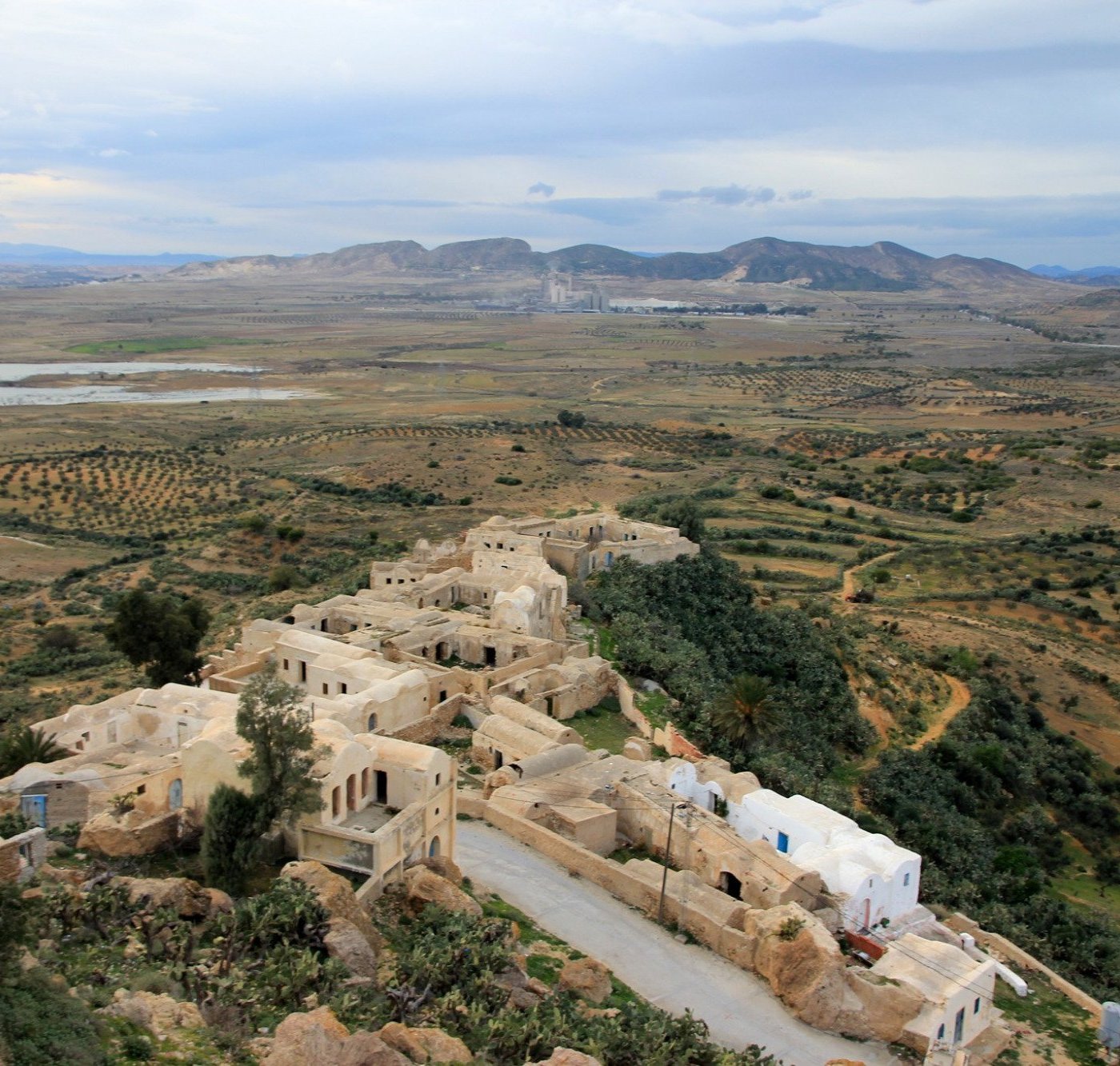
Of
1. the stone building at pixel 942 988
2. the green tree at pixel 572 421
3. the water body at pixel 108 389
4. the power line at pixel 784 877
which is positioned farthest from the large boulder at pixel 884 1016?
the water body at pixel 108 389

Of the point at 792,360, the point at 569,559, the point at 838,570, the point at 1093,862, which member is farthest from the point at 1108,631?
the point at 792,360

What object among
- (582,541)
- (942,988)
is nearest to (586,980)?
(942,988)

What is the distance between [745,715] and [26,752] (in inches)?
692

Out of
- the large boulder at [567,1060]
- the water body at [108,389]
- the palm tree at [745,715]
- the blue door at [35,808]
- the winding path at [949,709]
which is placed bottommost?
the winding path at [949,709]

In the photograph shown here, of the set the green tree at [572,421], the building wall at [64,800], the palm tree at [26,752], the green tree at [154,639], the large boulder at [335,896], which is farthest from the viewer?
the green tree at [572,421]

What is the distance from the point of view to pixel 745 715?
29875 millimetres

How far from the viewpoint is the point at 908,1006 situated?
655 inches

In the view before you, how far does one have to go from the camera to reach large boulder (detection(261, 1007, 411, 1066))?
1048cm

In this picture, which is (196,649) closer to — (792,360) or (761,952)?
(761,952)

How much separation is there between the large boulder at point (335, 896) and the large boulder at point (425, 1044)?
7.61 ft

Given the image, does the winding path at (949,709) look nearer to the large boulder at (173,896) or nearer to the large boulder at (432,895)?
the large boulder at (432,895)

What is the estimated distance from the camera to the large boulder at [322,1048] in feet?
34.4

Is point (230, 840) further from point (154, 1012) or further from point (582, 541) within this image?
point (582, 541)

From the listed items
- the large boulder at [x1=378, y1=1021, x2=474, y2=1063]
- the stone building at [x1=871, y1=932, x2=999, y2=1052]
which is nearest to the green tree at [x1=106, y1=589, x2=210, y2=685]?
the stone building at [x1=871, y1=932, x2=999, y2=1052]
